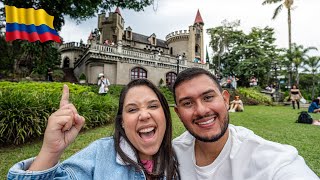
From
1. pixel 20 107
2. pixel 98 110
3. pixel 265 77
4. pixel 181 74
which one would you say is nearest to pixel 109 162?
pixel 181 74

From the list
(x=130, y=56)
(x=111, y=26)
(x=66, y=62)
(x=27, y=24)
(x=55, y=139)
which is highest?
(x=111, y=26)

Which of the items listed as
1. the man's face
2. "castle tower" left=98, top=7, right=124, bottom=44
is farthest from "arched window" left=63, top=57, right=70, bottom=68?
the man's face

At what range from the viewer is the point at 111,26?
116 feet

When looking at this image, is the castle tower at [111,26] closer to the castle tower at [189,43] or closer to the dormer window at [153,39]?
the dormer window at [153,39]

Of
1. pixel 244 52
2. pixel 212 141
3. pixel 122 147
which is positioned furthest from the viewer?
pixel 244 52

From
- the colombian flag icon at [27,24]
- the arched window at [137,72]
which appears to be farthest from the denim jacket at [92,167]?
the arched window at [137,72]

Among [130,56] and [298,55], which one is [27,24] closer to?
[130,56]

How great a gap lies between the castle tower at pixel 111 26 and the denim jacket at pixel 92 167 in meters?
34.1

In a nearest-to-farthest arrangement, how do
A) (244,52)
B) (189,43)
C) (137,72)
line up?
(137,72) < (244,52) < (189,43)

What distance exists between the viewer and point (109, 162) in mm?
1723

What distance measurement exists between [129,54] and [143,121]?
2446 cm

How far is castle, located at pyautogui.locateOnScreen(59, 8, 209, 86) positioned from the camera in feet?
79.3

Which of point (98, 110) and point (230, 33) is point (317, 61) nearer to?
point (230, 33)

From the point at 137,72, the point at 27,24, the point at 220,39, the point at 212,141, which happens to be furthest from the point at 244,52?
the point at 212,141
